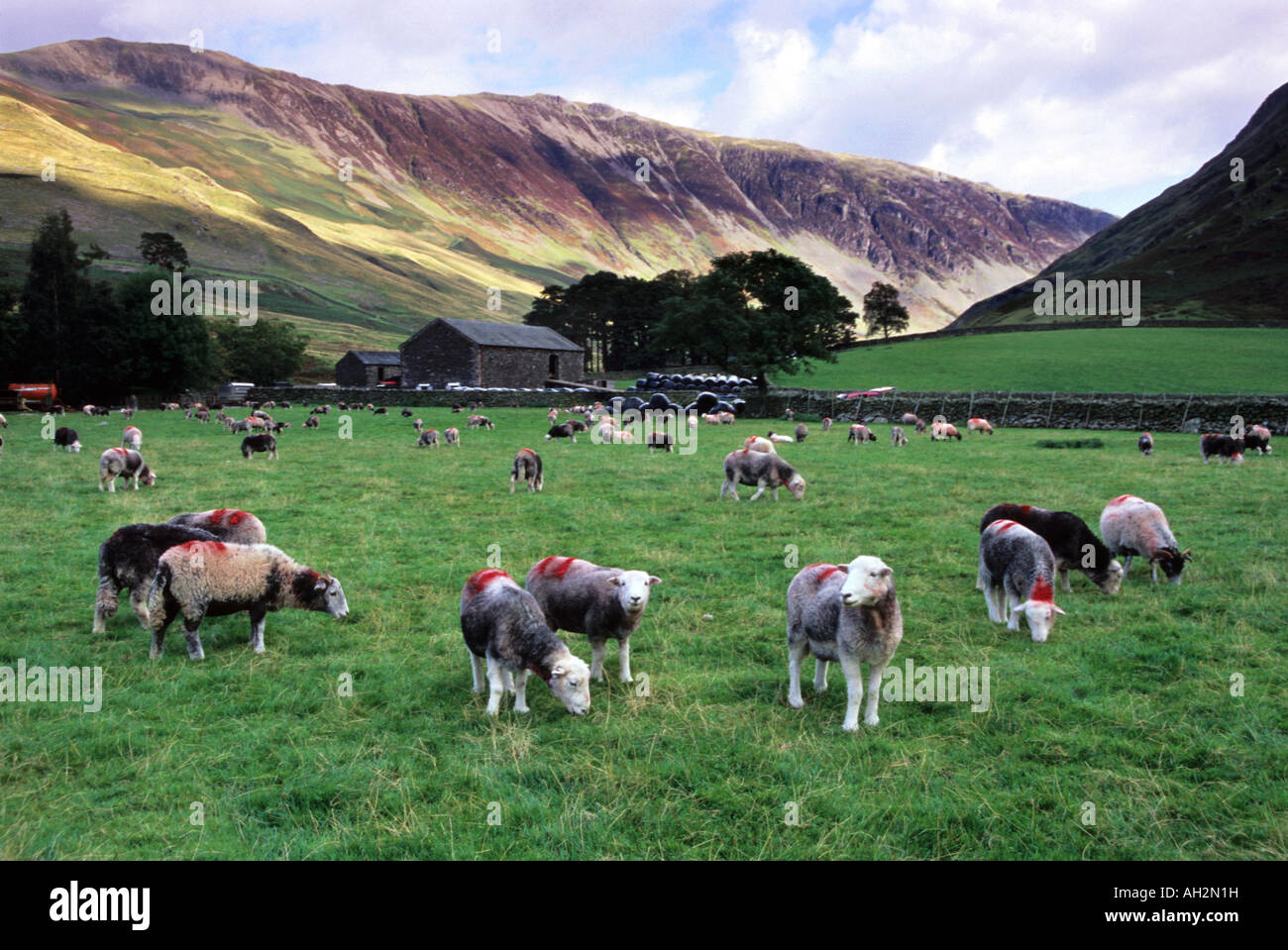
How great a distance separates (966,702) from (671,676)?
2883 mm

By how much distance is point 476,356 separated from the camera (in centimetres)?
7294

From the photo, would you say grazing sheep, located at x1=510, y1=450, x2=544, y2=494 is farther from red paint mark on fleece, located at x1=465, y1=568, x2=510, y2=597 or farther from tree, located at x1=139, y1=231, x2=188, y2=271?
tree, located at x1=139, y1=231, x2=188, y2=271

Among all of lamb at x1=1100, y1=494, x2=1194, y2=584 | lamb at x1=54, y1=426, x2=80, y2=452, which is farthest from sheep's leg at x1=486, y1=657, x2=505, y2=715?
lamb at x1=54, y1=426, x2=80, y2=452

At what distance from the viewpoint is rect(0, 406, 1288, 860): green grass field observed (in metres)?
4.95

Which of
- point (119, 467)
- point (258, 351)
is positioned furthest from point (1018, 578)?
point (258, 351)

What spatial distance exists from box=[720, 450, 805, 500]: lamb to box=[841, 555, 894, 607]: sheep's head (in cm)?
1208

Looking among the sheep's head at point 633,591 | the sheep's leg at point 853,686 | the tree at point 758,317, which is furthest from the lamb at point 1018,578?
the tree at point 758,317

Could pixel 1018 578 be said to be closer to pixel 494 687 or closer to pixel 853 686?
pixel 853 686

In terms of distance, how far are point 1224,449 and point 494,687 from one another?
95.4ft

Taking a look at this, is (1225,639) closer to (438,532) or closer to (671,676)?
(671,676)

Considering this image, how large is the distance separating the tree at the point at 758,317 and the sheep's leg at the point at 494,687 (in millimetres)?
59239

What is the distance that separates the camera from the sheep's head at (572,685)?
677 cm
